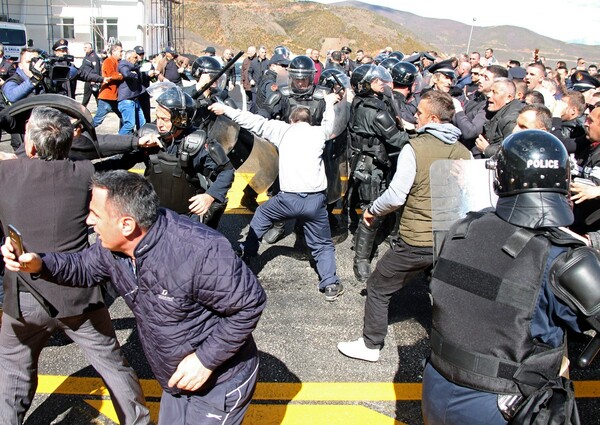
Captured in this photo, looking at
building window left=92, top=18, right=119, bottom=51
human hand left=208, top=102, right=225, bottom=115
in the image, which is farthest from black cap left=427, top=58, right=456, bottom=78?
building window left=92, top=18, right=119, bottom=51

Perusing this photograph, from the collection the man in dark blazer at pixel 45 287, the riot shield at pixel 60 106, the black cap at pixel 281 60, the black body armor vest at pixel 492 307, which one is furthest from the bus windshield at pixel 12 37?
the black body armor vest at pixel 492 307

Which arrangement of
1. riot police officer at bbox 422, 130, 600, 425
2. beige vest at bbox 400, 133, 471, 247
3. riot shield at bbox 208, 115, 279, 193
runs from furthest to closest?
riot shield at bbox 208, 115, 279, 193 < beige vest at bbox 400, 133, 471, 247 < riot police officer at bbox 422, 130, 600, 425

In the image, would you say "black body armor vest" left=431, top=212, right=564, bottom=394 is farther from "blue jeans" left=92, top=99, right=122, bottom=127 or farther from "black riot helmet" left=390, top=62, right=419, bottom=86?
"blue jeans" left=92, top=99, right=122, bottom=127

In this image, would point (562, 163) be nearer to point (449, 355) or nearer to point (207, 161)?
point (449, 355)

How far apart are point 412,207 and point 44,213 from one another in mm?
2325

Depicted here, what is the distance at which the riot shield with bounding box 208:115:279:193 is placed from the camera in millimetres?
5605

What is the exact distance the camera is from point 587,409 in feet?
11.7

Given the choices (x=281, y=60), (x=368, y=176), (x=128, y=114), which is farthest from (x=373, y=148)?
(x=128, y=114)

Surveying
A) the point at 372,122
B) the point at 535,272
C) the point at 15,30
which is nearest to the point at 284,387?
the point at 535,272

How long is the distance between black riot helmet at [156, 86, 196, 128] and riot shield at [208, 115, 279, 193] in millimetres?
1352

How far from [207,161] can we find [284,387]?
1760 millimetres

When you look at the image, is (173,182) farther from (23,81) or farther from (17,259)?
(23,81)

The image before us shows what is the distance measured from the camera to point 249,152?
597cm

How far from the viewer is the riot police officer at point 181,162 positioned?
4.03 meters
